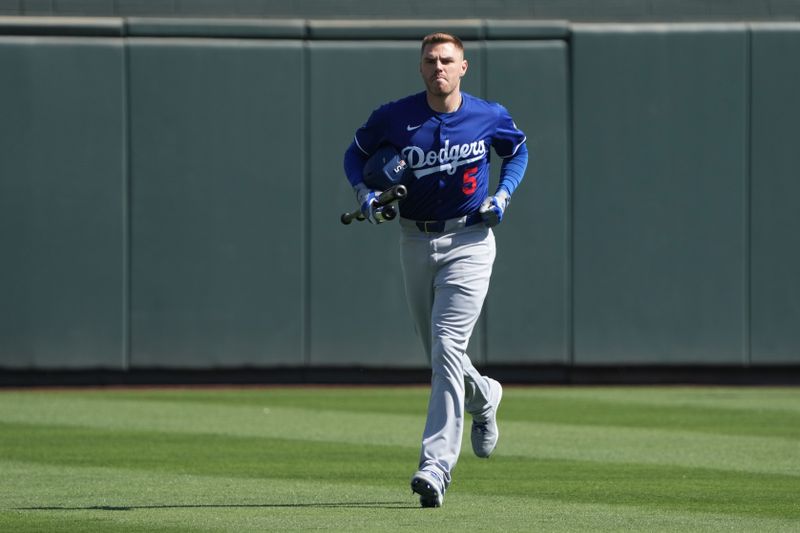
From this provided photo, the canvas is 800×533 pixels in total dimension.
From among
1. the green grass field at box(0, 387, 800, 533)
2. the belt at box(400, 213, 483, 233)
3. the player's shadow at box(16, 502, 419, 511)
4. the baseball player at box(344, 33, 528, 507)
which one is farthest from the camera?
the belt at box(400, 213, 483, 233)

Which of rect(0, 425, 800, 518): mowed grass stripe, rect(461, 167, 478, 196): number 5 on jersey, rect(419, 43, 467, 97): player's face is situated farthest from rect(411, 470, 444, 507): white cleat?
rect(419, 43, 467, 97): player's face

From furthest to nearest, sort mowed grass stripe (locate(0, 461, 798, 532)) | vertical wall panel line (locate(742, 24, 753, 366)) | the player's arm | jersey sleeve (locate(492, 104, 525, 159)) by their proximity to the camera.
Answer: vertical wall panel line (locate(742, 24, 753, 366))
jersey sleeve (locate(492, 104, 525, 159))
the player's arm
mowed grass stripe (locate(0, 461, 798, 532))

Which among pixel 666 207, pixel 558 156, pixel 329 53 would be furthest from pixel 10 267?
pixel 666 207

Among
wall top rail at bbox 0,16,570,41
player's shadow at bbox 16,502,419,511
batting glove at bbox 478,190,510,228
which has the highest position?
wall top rail at bbox 0,16,570,41

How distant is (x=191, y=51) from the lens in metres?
16.6

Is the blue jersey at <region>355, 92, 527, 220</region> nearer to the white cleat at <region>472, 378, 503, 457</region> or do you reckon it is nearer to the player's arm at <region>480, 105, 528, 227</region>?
the player's arm at <region>480, 105, 528, 227</region>

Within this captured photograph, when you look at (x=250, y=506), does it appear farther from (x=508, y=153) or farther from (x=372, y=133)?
(x=508, y=153)

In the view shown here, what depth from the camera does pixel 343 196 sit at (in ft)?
55.2

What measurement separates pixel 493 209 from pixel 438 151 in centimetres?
41

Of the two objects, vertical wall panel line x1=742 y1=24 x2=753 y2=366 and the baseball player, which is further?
vertical wall panel line x1=742 y1=24 x2=753 y2=366

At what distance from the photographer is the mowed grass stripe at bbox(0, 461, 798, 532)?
6.77 meters

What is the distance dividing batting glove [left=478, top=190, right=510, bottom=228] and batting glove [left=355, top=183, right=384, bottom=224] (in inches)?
19.8

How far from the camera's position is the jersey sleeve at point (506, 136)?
317 inches

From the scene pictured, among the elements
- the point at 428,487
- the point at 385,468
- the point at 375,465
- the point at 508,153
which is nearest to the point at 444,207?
the point at 508,153
